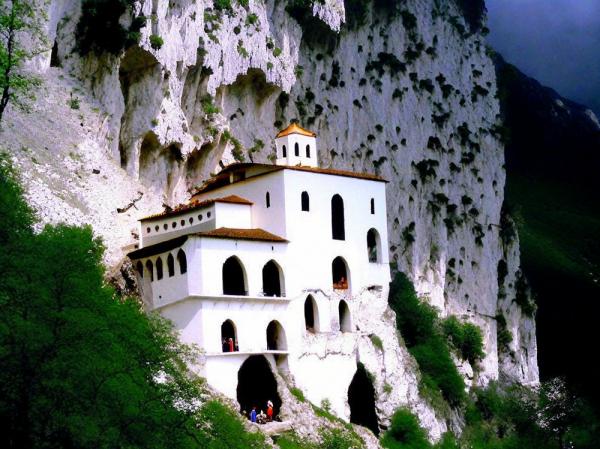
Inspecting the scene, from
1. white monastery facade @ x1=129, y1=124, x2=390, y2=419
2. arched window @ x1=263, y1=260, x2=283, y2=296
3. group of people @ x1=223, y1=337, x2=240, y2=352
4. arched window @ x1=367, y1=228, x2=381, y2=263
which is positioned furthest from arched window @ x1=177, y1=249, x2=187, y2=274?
arched window @ x1=367, y1=228, x2=381, y2=263

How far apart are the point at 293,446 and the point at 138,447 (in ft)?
52.0

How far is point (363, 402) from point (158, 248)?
1299cm

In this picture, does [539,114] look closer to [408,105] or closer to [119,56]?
[408,105]

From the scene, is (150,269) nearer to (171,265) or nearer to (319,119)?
(171,265)

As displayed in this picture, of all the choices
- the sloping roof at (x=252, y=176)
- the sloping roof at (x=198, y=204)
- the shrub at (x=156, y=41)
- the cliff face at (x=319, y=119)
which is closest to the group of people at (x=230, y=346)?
the cliff face at (x=319, y=119)

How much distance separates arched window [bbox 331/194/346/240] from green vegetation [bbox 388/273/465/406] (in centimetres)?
1117

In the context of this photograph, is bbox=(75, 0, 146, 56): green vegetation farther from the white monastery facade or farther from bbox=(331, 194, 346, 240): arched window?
bbox=(331, 194, 346, 240): arched window

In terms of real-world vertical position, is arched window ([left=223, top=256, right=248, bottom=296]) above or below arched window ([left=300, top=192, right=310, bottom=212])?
below

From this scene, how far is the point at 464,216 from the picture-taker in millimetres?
87812

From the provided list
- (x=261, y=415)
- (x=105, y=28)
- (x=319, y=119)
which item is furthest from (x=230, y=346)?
(x=319, y=119)

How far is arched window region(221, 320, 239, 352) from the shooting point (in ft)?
179

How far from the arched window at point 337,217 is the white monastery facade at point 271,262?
48 mm

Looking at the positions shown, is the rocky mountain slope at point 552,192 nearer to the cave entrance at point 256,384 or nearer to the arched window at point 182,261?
the cave entrance at point 256,384

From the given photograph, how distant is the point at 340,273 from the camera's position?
202ft
